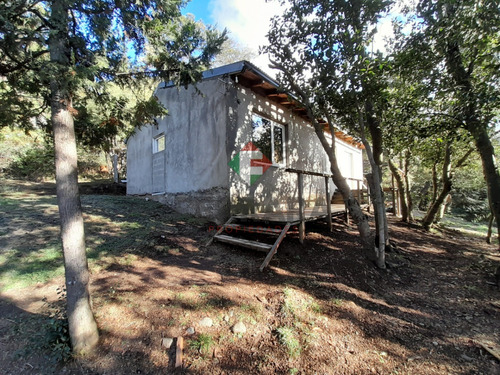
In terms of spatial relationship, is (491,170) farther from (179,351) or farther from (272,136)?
(179,351)

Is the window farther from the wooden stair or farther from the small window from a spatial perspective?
the small window

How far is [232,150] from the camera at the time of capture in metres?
5.70

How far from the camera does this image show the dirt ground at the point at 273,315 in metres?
2.14

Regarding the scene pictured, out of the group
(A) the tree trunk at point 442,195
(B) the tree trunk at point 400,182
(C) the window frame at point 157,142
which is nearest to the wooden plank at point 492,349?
(A) the tree trunk at point 442,195

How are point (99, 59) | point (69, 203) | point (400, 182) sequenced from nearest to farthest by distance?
1. point (69, 203)
2. point (99, 59)
3. point (400, 182)

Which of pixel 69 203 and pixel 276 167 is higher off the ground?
pixel 276 167

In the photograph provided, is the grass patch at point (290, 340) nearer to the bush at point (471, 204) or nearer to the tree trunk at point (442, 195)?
the tree trunk at point (442, 195)

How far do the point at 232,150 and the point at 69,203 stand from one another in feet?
13.0

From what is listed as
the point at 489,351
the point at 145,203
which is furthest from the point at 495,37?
the point at 145,203

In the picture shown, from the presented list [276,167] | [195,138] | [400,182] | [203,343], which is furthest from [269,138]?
[400,182]

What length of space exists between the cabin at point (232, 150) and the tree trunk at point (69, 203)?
2723 mm

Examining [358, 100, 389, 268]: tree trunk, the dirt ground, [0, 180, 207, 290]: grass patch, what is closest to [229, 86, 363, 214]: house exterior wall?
[0, 180, 207, 290]: grass patch

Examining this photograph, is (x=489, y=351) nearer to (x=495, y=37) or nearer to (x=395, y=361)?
(x=395, y=361)

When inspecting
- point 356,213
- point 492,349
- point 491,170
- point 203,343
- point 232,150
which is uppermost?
point 232,150
